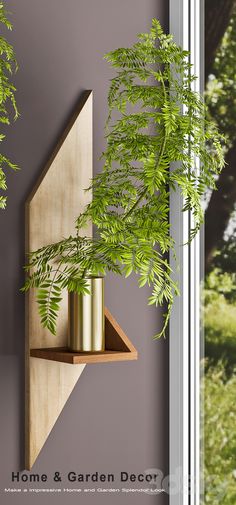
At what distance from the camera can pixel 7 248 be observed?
6.59ft

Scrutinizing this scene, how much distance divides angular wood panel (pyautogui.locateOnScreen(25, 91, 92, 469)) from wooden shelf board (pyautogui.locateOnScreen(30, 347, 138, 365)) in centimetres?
6

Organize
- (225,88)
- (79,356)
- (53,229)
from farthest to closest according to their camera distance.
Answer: (225,88) < (53,229) < (79,356)

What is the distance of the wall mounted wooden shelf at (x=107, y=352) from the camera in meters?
1.83

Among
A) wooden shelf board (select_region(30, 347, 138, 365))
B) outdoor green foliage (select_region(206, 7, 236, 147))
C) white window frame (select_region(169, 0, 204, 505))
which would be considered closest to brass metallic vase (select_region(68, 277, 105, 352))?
wooden shelf board (select_region(30, 347, 138, 365))

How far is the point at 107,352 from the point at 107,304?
0.31 meters

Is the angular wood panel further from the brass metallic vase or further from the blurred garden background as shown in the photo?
the blurred garden background

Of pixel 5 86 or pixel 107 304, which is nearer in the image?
pixel 5 86

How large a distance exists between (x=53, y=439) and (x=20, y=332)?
0.35 metres

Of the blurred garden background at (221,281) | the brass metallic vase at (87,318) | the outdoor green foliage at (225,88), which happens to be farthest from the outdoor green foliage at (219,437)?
the outdoor green foliage at (225,88)

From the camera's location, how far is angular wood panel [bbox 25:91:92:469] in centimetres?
200

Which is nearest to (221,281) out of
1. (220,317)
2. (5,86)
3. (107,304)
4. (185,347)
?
(220,317)

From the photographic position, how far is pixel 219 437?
2.20 metres

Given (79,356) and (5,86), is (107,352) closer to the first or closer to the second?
(79,356)

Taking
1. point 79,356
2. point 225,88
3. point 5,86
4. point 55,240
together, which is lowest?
point 79,356
